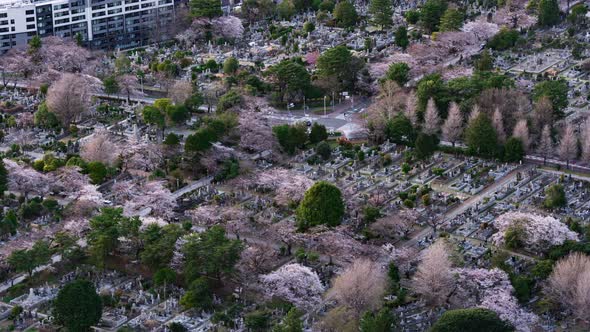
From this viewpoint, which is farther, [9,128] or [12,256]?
[9,128]

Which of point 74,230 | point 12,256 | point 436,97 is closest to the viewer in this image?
point 12,256

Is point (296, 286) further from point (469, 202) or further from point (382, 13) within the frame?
point (382, 13)

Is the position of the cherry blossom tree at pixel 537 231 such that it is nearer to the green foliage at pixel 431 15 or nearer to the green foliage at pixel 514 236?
the green foliage at pixel 514 236

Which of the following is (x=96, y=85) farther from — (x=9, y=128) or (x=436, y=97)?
(x=436, y=97)

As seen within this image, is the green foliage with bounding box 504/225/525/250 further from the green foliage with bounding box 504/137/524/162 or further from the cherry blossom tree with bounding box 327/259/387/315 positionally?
the green foliage with bounding box 504/137/524/162

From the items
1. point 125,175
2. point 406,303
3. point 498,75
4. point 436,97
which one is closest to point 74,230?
point 125,175

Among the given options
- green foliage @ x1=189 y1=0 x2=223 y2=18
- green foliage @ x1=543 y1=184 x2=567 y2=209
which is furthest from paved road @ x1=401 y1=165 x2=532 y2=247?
green foliage @ x1=189 y1=0 x2=223 y2=18

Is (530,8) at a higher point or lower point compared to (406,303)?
higher
